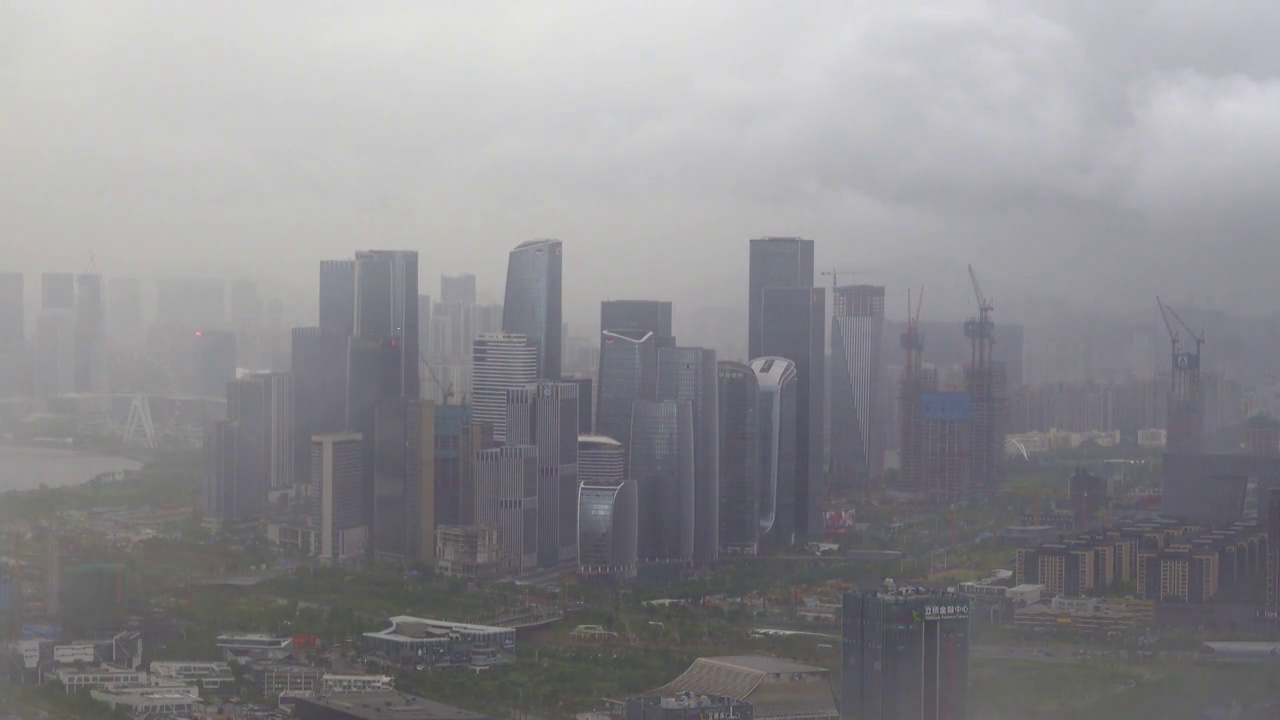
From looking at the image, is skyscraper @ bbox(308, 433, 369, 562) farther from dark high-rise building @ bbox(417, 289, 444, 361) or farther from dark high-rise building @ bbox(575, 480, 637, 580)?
dark high-rise building @ bbox(575, 480, 637, 580)

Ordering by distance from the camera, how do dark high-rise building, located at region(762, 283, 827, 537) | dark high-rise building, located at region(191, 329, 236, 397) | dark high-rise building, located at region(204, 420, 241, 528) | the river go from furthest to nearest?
dark high-rise building, located at region(762, 283, 827, 537), dark high-rise building, located at region(204, 420, 241, 528), dark high-rise building, located at region(191, 329, 236, 397), the river

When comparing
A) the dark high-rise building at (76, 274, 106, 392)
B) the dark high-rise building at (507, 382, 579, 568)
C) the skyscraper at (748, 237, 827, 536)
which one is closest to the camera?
the dark high-rise building at (76, 274, 106, 392)

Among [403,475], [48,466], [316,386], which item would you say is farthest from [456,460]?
[48,466]

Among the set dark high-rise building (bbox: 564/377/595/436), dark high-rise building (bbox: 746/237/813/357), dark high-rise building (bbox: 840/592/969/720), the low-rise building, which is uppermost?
dark high-rise building (bbox: 746/237/813/357)

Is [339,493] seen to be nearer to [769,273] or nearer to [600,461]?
[600,461]

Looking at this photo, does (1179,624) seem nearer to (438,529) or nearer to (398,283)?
(438,529)

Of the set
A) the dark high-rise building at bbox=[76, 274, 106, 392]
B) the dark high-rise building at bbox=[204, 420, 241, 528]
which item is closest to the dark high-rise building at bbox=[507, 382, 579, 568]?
the dark high-rise building at bbox=[204, 420, 241, 528]

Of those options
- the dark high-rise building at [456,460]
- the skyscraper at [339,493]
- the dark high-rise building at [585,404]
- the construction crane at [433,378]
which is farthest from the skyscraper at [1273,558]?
the construction crane at [433,378]
